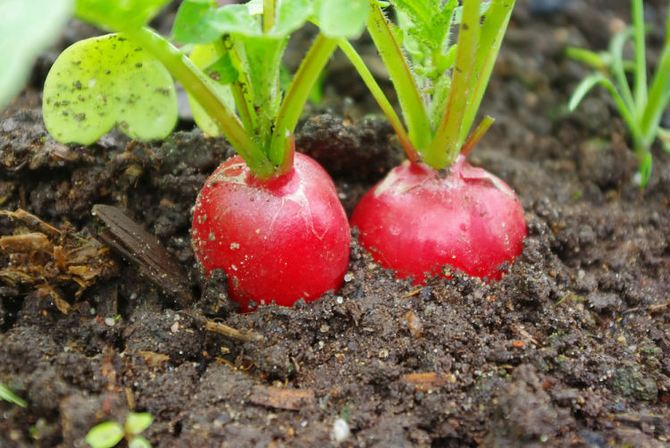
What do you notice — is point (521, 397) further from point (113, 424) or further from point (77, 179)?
point (77, 179)

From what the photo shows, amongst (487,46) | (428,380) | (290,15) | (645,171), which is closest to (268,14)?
(290,15)

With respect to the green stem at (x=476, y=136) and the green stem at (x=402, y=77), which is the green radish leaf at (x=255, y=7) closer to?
the green stem at (x=402, y=77)

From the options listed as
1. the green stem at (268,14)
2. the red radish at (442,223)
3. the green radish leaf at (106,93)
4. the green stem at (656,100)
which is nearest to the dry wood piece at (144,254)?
the green radish leaf at (106,93)

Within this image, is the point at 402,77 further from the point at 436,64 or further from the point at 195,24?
the point at 195,24

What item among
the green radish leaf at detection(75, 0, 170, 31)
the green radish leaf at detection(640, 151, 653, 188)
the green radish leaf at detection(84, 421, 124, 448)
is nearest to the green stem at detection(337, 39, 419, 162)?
the green radish leaf at detection(75, 0, 170, 31)

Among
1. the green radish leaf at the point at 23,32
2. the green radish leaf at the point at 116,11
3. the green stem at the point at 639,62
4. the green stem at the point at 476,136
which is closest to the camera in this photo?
the green radish leaf at the point at 23,32

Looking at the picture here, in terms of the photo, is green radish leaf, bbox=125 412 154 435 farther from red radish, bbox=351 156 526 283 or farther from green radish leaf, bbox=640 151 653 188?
green radish leaf, bbox=640 151 653 188

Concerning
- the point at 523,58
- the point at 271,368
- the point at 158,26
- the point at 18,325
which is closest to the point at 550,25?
the point at 523,58

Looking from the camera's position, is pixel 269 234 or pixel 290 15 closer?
pixel 290 15
